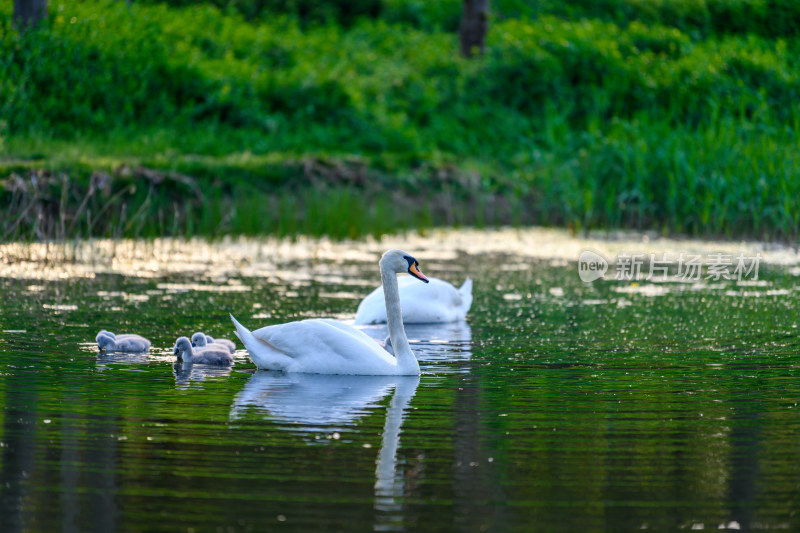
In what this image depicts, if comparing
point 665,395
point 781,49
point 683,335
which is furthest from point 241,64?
point 665,395

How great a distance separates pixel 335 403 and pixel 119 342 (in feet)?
8.17

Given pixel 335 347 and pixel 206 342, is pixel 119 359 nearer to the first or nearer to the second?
pixel 206 342

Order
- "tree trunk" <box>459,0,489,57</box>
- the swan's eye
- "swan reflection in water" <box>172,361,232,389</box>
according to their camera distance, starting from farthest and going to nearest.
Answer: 1. "tree trunk" <box>459,0,489,57</box>
2. the swan's eye
3. "swan reflection in water" <box>172,361,232,389</box>

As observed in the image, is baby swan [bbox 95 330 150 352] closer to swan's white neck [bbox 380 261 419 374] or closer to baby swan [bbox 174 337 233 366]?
baby swan [bbox 174 337 233 366]

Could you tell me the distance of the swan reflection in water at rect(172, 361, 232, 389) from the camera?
926cm

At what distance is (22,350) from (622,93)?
24.2 metres

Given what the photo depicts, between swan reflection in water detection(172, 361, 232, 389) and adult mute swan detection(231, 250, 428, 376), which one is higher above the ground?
adult mute swan detection(231, 250, 428, 376)

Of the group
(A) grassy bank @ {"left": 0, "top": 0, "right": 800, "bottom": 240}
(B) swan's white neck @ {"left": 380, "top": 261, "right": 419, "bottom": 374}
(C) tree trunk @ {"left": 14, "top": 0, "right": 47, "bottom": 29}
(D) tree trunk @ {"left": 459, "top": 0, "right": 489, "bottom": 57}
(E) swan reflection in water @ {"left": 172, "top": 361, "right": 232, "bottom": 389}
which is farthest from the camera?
(D) tree trunk @ {"left": 459, "top": 0, "right": 489, "bottom": 57}

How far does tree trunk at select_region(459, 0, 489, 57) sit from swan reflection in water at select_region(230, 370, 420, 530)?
81.1 feet

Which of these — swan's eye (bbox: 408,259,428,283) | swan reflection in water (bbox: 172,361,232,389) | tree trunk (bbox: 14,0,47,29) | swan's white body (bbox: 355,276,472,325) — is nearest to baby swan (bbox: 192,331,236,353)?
swan reflection in water (bbox: 172,361,232,389)

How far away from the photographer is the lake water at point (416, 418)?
591cm

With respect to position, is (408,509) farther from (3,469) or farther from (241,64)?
(241,64)

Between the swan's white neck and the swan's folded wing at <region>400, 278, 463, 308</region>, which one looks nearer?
the swan's white neck

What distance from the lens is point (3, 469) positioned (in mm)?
6504
